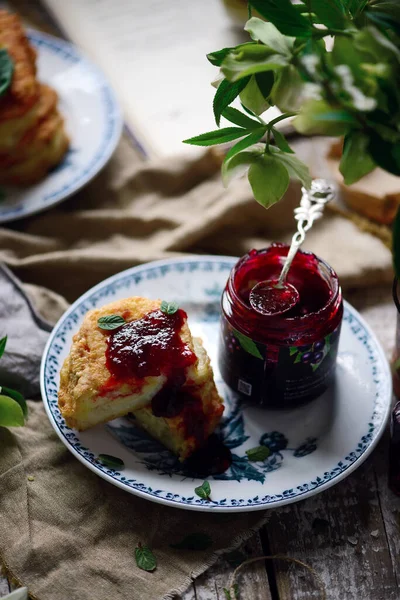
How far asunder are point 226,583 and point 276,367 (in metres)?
0.54

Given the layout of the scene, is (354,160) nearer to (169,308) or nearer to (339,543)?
(169,308)

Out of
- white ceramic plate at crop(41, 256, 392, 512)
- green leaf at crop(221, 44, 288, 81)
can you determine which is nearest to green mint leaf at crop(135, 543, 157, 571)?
white ceramic plate at crop(41, 256, 392, 512)

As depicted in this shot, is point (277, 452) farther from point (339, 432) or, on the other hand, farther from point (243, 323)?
point (243, 323)

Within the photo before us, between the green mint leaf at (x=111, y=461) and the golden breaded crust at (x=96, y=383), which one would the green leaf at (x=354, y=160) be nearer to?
the golden breaded crust at (x=96, y=383)

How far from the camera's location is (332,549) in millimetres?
1976

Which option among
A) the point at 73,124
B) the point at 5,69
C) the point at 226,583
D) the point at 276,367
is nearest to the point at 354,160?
the point at 276,367

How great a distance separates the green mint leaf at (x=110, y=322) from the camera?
2.03 m

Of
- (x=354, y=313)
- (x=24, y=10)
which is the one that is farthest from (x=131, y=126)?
(x=354, y=313)

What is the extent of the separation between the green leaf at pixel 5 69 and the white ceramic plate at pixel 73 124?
0.37 metres

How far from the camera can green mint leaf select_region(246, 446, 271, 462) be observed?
81.3 inches

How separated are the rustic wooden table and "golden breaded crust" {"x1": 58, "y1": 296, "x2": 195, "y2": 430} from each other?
0.44 m

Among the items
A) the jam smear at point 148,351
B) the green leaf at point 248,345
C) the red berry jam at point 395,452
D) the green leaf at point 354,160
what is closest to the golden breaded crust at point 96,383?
the jam smear at point 148,351

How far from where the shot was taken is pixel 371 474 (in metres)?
2.14

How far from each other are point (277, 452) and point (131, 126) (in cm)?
174
